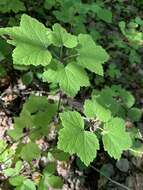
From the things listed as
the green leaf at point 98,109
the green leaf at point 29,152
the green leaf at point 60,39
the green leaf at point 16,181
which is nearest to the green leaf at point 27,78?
the green leaf at point 29,152

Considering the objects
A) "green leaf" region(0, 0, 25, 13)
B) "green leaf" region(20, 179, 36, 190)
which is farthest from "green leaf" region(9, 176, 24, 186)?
"green leaf" region(0, 0, 25, 13)

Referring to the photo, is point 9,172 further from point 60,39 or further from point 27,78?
point 60,39

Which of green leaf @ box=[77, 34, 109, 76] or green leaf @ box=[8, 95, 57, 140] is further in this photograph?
green leaf @ box=[8, 95, 57, 140]

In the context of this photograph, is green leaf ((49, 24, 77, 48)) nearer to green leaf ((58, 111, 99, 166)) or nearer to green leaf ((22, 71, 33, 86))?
green leaf ((58, 111, 99, 166))

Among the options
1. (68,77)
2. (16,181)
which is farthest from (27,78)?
(68,77)

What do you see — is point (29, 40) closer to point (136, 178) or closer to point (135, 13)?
point (136, 178)

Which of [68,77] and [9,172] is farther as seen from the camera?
[9,172]

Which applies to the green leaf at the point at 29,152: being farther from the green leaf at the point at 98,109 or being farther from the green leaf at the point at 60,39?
the green leaf at the point at 60,39

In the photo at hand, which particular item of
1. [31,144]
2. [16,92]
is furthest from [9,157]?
[16,92]
